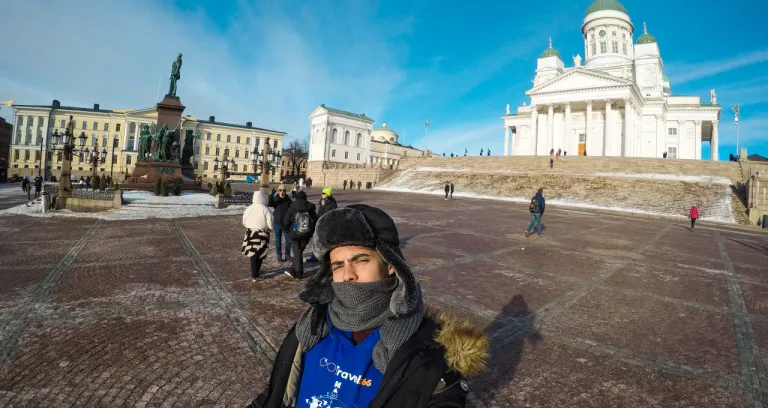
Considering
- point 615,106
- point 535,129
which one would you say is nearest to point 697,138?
point 615,106

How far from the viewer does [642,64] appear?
60.3 m

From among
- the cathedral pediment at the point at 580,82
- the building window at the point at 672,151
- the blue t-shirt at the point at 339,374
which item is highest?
the cathedral pediment at the point at 580,82

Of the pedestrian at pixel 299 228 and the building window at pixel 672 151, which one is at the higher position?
the building window at pixel 672 151

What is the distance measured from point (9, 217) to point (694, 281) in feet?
69.6

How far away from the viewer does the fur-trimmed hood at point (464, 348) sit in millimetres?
1292

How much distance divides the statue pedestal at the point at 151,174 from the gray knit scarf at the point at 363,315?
22090mm

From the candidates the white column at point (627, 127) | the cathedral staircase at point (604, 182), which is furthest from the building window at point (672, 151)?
the cathedral staircase at point (604, 182)

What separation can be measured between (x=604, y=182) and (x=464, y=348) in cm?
3635

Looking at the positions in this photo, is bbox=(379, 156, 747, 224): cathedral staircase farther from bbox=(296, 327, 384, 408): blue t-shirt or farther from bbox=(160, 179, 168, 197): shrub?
bbox=(296, 327, 384, 408): blue t-shirt

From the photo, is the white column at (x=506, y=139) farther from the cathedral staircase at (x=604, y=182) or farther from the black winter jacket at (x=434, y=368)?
the black winter jacket at (x=434, y=368)

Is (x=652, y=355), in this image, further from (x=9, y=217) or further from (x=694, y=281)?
(x=9, y=217)

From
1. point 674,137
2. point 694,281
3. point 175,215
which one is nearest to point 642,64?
point 674,137

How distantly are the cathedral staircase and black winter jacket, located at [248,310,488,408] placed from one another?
27.9 metres

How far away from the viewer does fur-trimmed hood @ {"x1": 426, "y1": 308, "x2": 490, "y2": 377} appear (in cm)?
129
